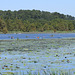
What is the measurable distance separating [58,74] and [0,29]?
156994 millimetres

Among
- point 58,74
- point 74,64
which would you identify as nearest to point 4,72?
point 58,74

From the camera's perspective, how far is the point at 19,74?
1831 cm

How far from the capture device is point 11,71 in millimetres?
20094

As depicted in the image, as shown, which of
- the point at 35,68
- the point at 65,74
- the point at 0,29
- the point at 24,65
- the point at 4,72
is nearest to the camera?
the point at 65,74

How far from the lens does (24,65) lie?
22.8 meters

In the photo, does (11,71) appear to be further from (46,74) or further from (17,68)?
(46,74)

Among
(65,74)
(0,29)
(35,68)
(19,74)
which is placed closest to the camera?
(65,74)

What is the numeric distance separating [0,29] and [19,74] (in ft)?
509

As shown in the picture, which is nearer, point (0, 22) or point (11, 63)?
point (11, 63)

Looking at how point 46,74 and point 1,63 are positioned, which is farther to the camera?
point 1,63

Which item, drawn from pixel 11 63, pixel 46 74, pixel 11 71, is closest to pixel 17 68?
A: pixel 11 71

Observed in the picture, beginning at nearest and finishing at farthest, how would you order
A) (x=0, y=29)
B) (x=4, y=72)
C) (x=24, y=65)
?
(x=4, y=72), (x=24, y=65), (x=0, y=29)

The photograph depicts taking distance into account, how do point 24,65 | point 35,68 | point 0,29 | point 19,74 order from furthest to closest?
point 0,29, point 24,65, point 35,68, point 19,74

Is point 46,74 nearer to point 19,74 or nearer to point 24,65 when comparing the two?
point 19,74
